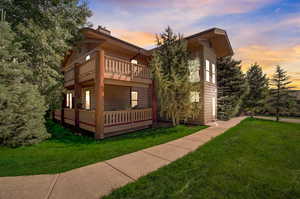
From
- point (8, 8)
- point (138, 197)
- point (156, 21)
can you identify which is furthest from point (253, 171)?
point (8, 8)

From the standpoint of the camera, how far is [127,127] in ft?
27.9

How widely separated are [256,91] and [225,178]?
2460cm

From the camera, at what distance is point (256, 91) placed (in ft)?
71.4

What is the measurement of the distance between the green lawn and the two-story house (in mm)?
4954

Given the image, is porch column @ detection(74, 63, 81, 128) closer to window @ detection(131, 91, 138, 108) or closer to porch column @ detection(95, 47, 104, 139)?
porch column @ detection(95, 47, 104, 139)

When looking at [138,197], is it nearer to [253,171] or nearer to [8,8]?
[253,171]

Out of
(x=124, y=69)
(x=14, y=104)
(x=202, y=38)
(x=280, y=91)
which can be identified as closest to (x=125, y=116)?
(x=124, y=69)

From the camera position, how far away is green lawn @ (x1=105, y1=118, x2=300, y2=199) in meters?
2.48

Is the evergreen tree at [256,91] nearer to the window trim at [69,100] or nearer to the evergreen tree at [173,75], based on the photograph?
the evergreen tree at [173,75]

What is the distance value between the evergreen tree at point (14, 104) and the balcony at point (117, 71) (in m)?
2.95

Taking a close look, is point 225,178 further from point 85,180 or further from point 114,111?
point 114,111

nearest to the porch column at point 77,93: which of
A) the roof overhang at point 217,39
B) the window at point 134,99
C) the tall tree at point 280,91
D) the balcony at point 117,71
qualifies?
the balcony at point 117,71

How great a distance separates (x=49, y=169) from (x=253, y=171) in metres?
5.15

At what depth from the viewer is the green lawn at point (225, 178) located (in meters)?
2.48
